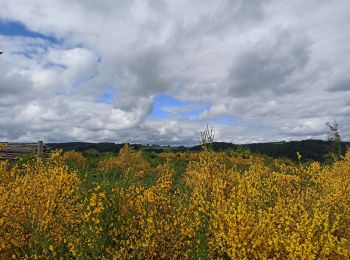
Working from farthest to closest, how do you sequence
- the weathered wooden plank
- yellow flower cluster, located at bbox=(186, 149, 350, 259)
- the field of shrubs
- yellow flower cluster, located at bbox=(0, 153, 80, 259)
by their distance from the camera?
1. the weathered wooden plank
2. yellow flower cluster, located at bbox=(0, 153, 80, 259)
3. the field of shrubs
4. yellow flower cluster, located at bbox=(186, 149, 350, 259)

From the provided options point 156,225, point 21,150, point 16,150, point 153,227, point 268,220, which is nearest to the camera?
point 268,220

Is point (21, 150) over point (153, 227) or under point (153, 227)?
over

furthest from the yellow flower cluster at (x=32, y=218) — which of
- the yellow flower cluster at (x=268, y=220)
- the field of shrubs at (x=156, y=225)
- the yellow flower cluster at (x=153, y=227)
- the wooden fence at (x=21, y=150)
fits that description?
the wooden fence at (x=21, y=150)

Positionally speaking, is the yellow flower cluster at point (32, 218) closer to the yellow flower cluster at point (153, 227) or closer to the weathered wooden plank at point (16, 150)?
the yellow flower cluster at point (153, 227)

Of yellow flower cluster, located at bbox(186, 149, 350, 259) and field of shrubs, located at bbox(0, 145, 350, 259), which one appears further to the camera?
field of shrubs, located at bbox(0, 145, 350, 259)

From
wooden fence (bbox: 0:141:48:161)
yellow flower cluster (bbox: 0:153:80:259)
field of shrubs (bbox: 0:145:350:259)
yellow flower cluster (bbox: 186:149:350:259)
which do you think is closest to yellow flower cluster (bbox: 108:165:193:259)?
field of shrubs (bbox: 0:145:350:259)

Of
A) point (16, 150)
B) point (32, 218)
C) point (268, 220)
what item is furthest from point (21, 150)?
point (268, 220)

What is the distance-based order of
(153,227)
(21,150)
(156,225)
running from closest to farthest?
(153,227)
(156,225)
(21,150)

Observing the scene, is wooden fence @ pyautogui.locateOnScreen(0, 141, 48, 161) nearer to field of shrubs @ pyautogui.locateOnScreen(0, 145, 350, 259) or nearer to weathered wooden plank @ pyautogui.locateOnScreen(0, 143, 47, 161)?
weathered wooden plank @ pyautogui.locateOnScreen(0, 143, 47, 161)

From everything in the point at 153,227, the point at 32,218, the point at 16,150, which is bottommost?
the point at 153,227

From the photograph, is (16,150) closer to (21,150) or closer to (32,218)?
(21,150)

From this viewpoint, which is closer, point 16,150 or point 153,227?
point 153,227

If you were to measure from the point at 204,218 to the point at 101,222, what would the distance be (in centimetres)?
203

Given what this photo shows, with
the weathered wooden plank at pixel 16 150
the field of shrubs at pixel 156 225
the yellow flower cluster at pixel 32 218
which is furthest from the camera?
the weathered wooden plank at pixel 16 150
